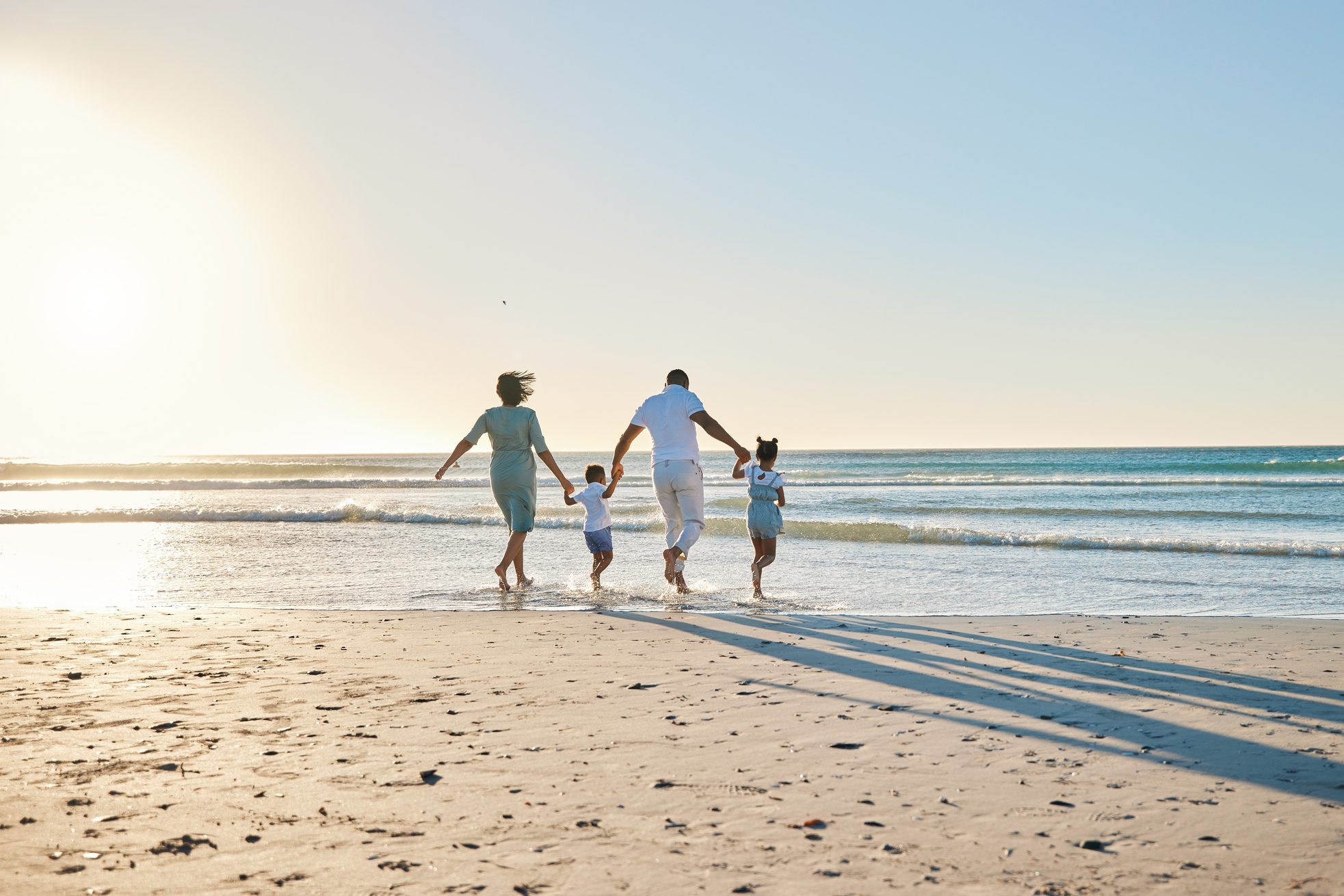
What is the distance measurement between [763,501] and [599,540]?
196 centimetres

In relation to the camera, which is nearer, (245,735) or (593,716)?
(245,735)

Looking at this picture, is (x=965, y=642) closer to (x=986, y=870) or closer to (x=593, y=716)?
(x=593, y=716)

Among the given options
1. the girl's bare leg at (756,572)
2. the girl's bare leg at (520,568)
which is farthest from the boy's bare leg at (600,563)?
the girl's bare leg at (756,572)

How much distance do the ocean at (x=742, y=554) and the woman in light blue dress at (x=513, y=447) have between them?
0.79 meters

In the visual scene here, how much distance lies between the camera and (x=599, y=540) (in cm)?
930

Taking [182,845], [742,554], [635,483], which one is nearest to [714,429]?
[742,554]

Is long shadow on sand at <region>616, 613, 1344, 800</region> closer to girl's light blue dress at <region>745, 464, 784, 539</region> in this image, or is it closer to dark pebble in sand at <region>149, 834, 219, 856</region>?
girl's light blue dress at <region>745, 464, 784, 539</region>

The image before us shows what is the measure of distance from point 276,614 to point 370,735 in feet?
12.8

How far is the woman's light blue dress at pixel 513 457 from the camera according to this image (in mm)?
8641

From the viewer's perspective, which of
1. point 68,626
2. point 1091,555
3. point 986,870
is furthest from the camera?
point 1091,555

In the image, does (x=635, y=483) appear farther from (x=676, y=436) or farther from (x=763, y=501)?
(x=676, y=436)

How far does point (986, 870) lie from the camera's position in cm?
253

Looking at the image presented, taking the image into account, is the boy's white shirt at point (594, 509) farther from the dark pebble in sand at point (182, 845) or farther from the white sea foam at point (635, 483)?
the white sea foam at point (635, 483)

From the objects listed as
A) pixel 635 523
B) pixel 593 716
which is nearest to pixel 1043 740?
pixel 593 716
